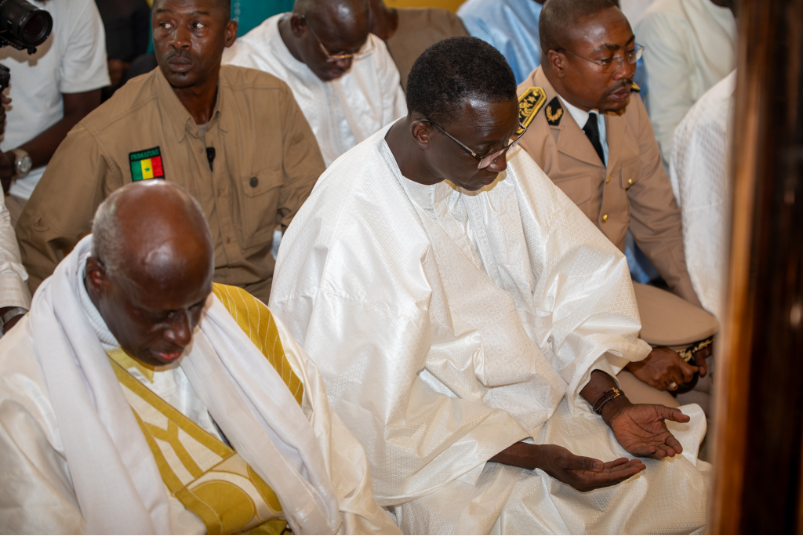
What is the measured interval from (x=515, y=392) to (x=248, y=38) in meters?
2.37

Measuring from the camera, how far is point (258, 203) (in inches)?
106

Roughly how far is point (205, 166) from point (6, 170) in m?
0.84

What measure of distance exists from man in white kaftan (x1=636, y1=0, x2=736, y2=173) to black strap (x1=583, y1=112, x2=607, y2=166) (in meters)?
0.88

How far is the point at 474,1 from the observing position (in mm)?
4355

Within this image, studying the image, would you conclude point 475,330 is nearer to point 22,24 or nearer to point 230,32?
point 230,32

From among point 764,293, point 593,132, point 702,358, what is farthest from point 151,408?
point 593,132

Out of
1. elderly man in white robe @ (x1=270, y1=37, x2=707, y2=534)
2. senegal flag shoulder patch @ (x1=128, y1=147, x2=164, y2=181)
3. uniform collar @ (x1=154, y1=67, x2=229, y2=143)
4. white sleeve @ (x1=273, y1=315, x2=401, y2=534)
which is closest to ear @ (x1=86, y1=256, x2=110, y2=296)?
white sleeve @ (x1=273, y1=315, x2=401, y2=534)

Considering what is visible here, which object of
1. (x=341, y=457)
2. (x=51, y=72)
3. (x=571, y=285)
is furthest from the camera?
(x=51, y=72)

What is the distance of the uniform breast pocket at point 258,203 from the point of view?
267 centimetres

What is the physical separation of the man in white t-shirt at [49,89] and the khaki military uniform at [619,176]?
1.93 metres

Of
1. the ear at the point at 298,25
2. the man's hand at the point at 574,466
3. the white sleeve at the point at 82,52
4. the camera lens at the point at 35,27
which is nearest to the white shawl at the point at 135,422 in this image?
the man's hand at the point at 574,466

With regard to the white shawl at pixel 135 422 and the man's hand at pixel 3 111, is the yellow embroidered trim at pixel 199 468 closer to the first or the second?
the white shawl at pixel 135 422

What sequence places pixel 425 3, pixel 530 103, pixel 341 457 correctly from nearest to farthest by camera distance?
pixel 341 457 → pixel 530 103 → pixel 425 3

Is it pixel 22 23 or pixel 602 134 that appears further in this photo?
pixel 602 134
